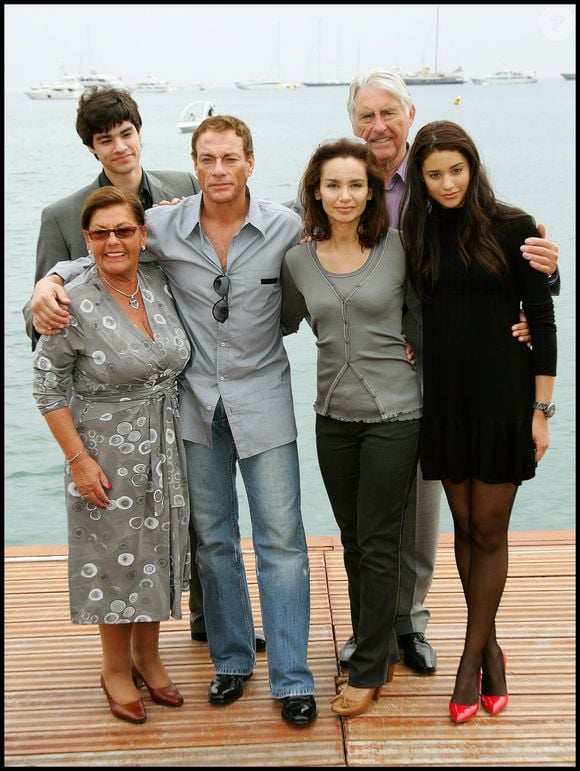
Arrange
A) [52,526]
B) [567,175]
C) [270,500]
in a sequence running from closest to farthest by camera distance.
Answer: [270,500] → [52,526] → [567,175]

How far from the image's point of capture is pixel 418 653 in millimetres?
3012

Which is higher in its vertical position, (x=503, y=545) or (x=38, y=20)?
(x=38, y=20)

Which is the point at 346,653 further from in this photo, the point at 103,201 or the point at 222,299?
the point at 103,201

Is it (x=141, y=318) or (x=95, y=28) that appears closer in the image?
(x=141, y=318)

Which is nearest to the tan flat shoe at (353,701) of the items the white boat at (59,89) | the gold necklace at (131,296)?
the gold necklace at (131,296)

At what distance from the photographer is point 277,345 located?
111 inches

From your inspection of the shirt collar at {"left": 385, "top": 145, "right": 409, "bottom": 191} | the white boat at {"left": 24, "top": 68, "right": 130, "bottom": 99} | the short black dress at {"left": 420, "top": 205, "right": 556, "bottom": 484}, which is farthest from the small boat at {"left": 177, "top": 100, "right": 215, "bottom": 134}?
the short black dress at {"left": 420, "top": 205, "right": 556, "bottom": 484}

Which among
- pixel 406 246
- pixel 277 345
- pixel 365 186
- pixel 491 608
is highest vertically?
pixel 365 186

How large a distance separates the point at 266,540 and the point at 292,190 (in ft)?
57.9

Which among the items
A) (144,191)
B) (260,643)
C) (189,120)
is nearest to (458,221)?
(144,191)

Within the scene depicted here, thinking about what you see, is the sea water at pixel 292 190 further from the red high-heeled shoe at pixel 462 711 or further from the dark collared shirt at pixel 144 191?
the red high-heeled shoe at pixel 462 711

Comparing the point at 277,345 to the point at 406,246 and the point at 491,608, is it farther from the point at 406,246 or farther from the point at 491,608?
the point at 491,608

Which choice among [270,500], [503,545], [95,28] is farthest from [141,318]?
[95,28]

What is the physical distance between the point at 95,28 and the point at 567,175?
16288 millimetres
